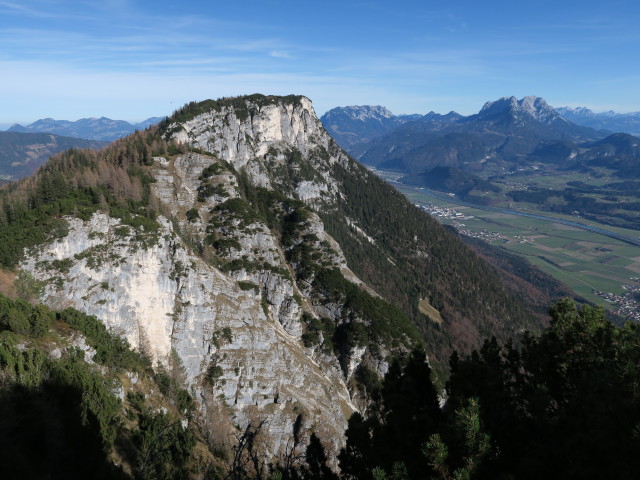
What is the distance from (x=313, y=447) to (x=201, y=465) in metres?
28.4

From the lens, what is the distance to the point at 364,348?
84.9 metres

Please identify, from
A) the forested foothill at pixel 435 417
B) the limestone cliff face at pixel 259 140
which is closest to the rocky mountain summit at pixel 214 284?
Answer: the limestone cliff face at pixel 259 140

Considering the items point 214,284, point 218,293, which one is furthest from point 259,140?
point 218,293

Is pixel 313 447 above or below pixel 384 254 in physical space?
above

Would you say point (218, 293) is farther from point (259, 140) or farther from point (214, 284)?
point (259, 140)

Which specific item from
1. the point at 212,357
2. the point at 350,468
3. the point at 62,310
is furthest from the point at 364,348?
the point at 350,468

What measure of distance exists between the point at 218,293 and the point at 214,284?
179cm

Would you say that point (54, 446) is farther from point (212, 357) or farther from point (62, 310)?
point (212, 357)

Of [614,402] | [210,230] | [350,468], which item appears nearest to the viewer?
[614,402]

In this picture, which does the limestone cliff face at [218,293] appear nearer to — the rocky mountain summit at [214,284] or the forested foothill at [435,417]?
the rocky mountain summit at [214,284]

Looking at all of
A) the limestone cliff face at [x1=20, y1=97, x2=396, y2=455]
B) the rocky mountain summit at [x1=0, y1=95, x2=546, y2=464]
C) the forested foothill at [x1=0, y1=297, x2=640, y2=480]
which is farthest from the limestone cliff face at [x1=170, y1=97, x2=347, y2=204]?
the forested foothill at [x1=0, y1=297, x2=640, y2=480]

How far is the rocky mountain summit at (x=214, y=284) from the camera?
54.1 m

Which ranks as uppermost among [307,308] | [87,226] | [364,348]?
[87,226]

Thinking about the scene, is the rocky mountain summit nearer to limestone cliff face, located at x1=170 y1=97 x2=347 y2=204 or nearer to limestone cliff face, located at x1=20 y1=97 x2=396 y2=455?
limestone cliff face, located at x1=20 y1=97 x2=396 y2=455
